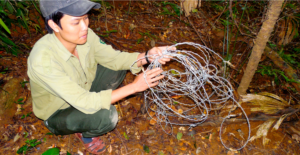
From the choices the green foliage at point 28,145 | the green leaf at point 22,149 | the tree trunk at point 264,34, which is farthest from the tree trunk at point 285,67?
the green leaf at point 22,149

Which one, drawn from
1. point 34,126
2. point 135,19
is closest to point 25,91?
point 34,126

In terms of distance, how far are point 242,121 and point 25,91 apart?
2907mm

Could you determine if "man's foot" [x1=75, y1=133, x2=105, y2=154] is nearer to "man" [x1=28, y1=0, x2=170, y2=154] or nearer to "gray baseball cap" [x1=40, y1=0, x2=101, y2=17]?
"man" [x1=28, y1=0, x2=170, y2=154]

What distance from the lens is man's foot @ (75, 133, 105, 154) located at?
7.42 feet

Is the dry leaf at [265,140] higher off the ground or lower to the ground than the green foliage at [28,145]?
lower

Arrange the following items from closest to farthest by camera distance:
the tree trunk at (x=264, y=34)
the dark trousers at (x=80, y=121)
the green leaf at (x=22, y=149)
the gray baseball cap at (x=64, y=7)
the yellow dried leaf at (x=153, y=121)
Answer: the gray baseball cap at (x=64, y=7) < the tree trunk at (x=264, y=34) < the dark trousers at (x=80, y=121) < the green leaf at (x=22, y=149) < the yellow dried leaf at (x=153, y=121)

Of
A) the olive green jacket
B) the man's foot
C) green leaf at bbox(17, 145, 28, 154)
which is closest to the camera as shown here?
the olive green jacket

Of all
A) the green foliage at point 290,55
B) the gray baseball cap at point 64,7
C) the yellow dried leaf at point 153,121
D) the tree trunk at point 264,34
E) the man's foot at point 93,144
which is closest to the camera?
the gray baseball cap at point 64,7

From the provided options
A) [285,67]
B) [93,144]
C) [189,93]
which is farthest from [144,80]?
[285,67]

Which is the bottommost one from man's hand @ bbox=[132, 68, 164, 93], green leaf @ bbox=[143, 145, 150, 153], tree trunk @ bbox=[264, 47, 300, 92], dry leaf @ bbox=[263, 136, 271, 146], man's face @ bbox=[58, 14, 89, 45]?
green leaf @ bbox=[143, 145, 150, 153]

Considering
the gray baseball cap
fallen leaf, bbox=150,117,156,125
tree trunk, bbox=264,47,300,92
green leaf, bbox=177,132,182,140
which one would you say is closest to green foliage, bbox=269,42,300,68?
tree trunk, bbox=264,47,300,92

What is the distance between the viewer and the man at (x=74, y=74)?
1.62 metres

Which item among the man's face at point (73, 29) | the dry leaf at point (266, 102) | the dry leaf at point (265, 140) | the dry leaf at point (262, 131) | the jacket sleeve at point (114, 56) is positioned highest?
the man's face at point (73, 29)

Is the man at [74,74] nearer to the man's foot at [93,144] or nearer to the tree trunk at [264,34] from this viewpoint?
the man's foot at [93,144]
